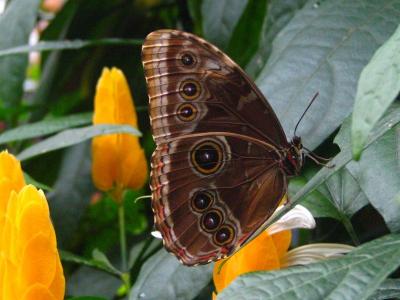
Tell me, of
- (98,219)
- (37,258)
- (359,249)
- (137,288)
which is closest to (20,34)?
(98,219)

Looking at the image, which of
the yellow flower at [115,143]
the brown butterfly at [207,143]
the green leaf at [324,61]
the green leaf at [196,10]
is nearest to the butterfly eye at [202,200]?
the brown butterfly at [207,143]

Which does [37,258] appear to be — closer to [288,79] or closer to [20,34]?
[288,79]

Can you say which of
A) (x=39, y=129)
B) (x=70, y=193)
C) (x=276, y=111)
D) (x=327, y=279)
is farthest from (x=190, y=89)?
(x=70, y=193)

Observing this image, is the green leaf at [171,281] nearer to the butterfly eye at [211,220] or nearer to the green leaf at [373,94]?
the butterfly eye at [211,220]

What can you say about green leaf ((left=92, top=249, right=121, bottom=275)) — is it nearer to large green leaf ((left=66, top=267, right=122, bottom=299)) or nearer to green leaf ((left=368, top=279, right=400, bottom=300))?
large green leaf ((left=66, top=267, right=122, bottom=299))

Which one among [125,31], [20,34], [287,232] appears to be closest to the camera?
[287,232]

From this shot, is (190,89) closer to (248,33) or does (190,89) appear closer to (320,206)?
(320,206)
